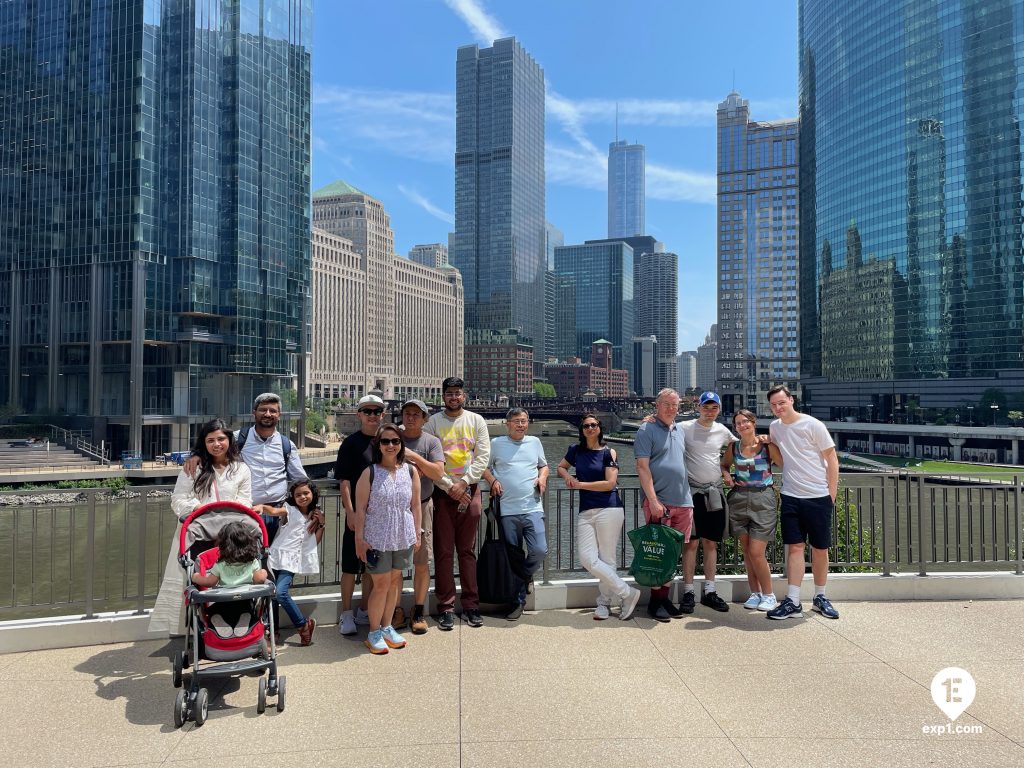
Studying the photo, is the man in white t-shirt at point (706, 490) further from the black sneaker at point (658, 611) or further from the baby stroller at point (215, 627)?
the baby stroller at point (215, 627)

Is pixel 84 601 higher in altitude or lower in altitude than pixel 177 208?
lower

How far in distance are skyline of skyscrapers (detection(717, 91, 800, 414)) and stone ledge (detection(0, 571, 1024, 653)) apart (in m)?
147

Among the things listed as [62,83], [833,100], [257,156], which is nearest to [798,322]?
[833,100]

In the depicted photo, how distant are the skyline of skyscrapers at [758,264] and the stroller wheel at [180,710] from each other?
5959 inches

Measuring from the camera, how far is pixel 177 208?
5822 cm

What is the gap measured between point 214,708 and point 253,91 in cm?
6903

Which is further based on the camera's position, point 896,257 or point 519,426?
point 896,257

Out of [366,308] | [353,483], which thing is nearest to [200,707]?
[353,483]

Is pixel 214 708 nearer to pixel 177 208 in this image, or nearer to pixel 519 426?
pixel 519 426

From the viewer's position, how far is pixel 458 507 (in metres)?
6.11

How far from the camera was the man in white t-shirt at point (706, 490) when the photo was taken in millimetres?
6484

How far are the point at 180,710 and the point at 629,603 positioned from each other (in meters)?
3.77

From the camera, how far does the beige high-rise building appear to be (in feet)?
449

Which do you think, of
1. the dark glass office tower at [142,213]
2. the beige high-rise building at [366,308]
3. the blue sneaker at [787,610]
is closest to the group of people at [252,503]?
the blue sneaker at [787,610]
